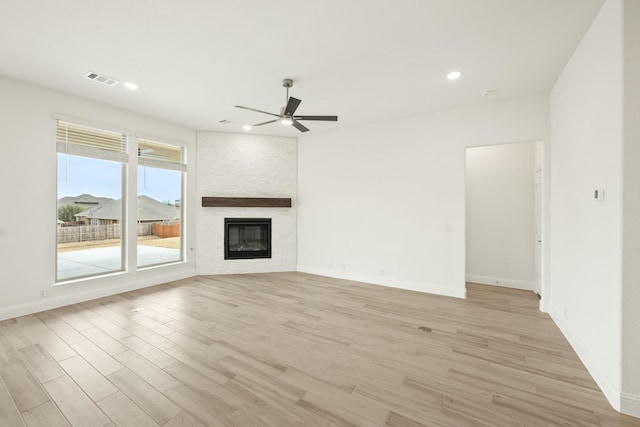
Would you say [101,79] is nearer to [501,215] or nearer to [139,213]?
[139,213]

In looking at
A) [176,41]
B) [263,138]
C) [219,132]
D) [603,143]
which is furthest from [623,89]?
[219,132]

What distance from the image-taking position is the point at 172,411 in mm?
1823

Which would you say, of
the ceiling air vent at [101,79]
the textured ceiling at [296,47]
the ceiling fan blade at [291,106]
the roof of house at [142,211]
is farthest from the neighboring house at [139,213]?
the ceiling fan blade at [291,106]

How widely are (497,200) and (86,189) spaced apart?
707 cm

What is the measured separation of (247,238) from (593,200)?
5554 mm

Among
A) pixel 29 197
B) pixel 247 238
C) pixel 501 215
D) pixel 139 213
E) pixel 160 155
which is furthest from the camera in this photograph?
pixel 247 238

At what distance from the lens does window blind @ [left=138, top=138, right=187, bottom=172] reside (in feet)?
15.9

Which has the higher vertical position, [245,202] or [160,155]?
[160,155]

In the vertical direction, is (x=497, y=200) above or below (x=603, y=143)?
below

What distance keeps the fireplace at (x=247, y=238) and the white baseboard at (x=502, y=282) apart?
4.27 meters

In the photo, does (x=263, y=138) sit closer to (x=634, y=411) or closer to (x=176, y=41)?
(x=176, y=41)

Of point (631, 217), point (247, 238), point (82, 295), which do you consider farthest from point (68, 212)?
point (631, 217)

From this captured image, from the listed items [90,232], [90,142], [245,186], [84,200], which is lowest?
[90,232]

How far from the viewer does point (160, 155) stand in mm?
5113
